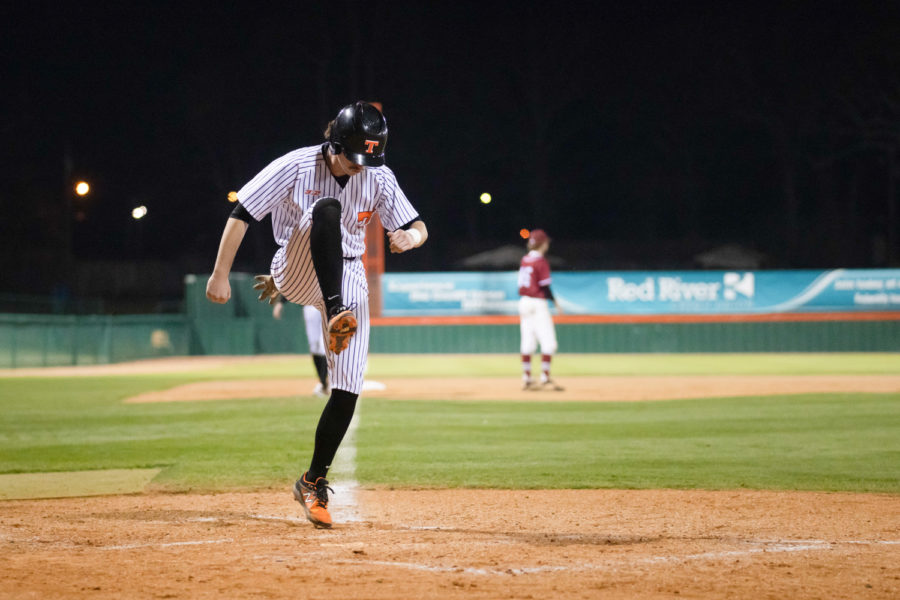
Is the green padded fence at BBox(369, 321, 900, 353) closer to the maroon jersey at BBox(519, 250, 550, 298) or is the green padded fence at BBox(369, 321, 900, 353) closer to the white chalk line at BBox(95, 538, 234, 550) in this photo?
the maroon jersey at BBox(519, 250, 550, 298)

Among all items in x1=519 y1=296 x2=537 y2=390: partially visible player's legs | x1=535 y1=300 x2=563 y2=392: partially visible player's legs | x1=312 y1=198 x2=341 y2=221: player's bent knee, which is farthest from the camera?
x1=519 y1=296 x2=537 y2=390: partially visible player's legs

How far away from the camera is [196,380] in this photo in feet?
60.1

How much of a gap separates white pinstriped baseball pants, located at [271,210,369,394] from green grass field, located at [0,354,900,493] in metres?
1.89

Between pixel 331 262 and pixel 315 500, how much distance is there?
48.6 inches

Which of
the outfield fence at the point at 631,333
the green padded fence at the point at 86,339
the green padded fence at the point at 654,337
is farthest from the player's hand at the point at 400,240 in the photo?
Result: the green padded fence at the point at 654,337

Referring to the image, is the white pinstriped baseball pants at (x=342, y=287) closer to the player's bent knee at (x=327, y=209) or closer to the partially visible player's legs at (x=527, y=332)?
the player's bent knee at (x=327, y=209)

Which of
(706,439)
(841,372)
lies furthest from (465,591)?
(841,372)

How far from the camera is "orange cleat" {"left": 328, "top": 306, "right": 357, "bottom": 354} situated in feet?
15.8

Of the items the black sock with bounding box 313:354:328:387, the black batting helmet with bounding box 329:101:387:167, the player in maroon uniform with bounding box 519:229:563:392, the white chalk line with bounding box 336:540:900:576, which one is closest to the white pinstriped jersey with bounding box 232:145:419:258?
the black batting helmet with bounding box 329:101:387:167

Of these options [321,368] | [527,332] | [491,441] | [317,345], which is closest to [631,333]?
[527,332]

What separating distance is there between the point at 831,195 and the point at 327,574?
42.3m

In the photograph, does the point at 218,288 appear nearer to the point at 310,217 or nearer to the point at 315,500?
the point at 310,217

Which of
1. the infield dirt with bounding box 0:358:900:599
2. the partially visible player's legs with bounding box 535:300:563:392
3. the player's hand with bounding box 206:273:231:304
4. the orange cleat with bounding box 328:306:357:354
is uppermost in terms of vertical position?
the player's hand with bounding box 206:273:231:304

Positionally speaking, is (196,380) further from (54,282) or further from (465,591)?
(54,282)
